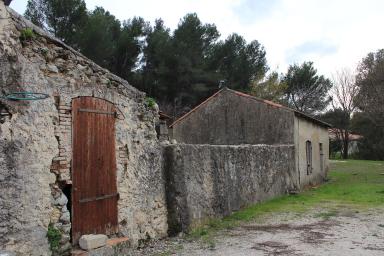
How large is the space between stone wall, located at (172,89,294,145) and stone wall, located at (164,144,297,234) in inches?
106

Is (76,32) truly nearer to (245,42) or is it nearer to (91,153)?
(245,42)

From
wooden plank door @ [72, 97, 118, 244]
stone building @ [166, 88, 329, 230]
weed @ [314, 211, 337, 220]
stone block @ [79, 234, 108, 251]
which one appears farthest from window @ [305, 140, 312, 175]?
stone block @ [79, 234, 108, 251]

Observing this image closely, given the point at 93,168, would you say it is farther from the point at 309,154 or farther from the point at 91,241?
the point at 309,154

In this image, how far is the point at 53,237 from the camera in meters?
6.38

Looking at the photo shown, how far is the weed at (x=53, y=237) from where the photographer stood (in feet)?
20.8

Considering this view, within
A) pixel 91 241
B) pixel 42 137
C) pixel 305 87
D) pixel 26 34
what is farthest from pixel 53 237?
pixel 305 87

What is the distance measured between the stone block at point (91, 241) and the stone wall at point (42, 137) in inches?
9.5

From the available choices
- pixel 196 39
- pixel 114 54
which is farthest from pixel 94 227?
A: pixel 196 39

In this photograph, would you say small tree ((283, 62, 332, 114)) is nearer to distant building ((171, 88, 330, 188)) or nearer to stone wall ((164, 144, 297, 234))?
distant building ((171, 88, 330, 188))

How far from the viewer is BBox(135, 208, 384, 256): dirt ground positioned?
7969 mm

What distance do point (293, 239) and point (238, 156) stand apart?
14.2ft

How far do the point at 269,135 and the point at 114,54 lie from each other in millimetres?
13487

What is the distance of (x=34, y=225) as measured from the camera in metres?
6.09

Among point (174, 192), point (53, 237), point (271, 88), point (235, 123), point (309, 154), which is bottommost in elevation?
point (53, 237)
